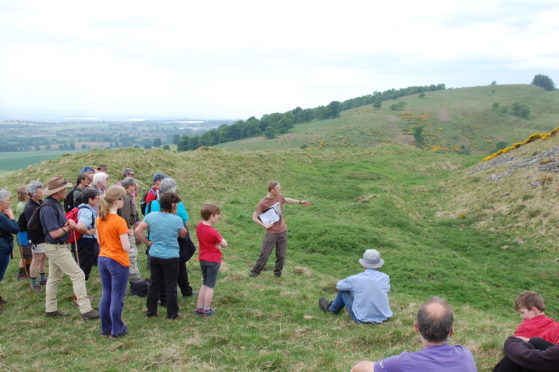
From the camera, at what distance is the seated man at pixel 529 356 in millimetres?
3551

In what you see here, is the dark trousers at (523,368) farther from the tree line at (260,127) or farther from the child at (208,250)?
the tree line at (260,127)

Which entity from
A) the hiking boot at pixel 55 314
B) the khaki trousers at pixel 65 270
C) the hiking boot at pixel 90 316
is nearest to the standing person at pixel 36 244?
the khaki trousers at pixel 65 270

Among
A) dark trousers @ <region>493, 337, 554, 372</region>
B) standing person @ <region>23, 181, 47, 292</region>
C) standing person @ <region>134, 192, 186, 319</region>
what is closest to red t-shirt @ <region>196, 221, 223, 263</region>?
standing person @ <region>134, 192, 186, 319</region>

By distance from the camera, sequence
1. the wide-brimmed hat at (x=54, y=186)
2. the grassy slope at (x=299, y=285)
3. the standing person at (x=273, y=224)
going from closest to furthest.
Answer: the grassy slope at (x=299, y=285) → the wide-brimmed hat at (x=54, y=186) → the standing person at (x=273, y=224)

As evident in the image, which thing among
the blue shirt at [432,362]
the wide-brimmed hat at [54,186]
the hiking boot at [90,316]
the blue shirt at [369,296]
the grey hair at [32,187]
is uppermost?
the wide-brimmed hat at [54,186]

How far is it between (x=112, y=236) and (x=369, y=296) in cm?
434

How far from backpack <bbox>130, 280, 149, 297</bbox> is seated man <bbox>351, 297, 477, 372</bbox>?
616 centimetres

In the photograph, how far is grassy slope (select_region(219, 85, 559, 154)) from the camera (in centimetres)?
7131

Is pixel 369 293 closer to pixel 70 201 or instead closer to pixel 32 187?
pixel 32 187

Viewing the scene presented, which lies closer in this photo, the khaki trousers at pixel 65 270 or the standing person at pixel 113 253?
the standing person at pixel 113 253

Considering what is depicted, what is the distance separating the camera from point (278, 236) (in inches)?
380

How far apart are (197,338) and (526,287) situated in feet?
32.8

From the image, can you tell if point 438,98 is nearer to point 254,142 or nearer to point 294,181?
point 254,142

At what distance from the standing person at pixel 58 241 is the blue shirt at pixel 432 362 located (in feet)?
19.1
